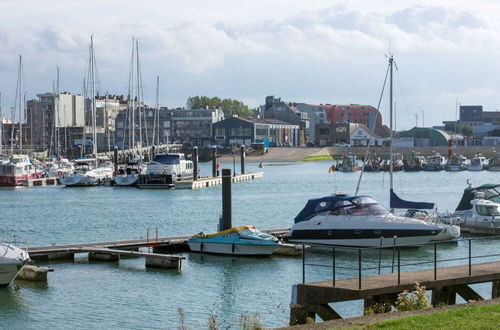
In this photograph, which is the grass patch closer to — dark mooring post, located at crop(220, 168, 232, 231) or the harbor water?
the harbor water

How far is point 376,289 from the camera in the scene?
23062mm

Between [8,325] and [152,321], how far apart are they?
503 cm

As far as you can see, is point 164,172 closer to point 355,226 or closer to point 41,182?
point 41,182

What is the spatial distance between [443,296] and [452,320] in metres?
5.62

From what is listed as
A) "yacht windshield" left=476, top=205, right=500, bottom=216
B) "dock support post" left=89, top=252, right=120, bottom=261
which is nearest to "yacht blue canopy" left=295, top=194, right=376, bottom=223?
"dock support post" left=89, top=252, right=120, bottom=261

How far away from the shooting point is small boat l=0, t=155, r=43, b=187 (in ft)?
366

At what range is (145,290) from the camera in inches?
1519

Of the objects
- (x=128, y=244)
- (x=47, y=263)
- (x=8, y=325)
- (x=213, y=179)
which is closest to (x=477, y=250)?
(x=128, y=244)

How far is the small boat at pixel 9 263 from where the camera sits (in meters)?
37.5

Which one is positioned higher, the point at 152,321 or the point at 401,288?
the point at 401,288

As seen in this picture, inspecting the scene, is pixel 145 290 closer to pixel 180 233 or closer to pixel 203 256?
pixel 203 256

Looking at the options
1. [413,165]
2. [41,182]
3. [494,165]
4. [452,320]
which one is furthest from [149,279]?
[494,165]

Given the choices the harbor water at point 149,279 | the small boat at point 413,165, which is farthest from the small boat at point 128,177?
the small boat at point 413,165

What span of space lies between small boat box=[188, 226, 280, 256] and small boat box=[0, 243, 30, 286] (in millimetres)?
11571
